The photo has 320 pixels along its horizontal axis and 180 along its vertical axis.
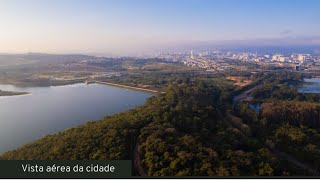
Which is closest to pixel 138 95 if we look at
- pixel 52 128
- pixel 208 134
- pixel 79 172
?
pixel 52 128

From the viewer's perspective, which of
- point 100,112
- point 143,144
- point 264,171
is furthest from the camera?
point 100,112

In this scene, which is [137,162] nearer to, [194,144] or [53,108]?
[194,144]

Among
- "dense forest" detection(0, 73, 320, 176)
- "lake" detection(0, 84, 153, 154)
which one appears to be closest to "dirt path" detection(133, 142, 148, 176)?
"dense forest" detection(0, 73, 320, 176)

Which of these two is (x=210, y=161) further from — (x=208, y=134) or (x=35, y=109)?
(x=35, y=109)

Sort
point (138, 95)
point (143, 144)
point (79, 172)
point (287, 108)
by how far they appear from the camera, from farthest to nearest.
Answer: point (138, 95), point (287, 108), point (143, 144), point (79, 172)

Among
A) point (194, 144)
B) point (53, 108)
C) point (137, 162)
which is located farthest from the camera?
point (53, 108)

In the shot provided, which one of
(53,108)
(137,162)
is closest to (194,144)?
(137,162)

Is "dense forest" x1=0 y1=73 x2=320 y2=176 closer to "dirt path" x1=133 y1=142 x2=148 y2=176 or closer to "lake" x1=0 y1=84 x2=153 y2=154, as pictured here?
"dirt path" x1=133 y1=142 x2=148 y2=176
